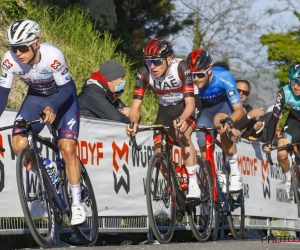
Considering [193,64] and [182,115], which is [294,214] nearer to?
[193,64]

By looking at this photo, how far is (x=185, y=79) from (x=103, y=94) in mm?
1584

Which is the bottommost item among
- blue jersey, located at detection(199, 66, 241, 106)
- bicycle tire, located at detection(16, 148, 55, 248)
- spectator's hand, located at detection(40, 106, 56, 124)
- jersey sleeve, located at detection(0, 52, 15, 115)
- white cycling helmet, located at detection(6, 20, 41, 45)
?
bicycle tire, located at detection(16, 148, 55, 248)

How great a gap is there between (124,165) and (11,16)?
6.34 metres

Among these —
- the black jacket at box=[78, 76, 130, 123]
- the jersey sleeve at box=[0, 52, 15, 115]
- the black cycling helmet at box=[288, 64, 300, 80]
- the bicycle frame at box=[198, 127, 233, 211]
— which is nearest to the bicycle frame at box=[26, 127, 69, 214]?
the jersey sleeve at box=[0, 52, 15, 115]

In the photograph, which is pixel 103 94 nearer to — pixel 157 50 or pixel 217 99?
pixel 157 50

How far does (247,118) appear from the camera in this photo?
14242mm

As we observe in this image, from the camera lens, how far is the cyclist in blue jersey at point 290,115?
533 inches

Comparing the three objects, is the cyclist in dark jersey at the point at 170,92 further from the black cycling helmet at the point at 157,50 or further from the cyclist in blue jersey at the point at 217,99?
the cyclist in blue jersey at the point at 217,99

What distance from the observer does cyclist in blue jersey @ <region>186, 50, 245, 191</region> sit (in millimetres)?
11797

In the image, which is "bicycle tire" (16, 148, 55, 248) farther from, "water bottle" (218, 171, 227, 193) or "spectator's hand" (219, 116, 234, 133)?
"water bottle" (218, 171, 227, 193)

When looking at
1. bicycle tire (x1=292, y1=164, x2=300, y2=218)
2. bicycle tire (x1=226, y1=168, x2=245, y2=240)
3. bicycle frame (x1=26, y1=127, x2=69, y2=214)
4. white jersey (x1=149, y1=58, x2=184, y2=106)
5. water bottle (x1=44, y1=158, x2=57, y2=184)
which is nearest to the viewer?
bicycle frame (x1=26, y1=127, x2=69, y2=214)

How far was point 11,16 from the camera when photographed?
16891 millimetres

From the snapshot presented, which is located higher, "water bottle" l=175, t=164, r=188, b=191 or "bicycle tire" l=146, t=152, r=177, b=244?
"water bottle" l=175, t=164, r=188, b=191

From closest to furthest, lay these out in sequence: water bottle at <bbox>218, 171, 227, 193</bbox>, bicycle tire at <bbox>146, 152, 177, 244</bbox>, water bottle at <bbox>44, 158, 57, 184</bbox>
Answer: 1. water bottle at <bbox>44, 158, 57, 184</bbox>
2. bicycle tire at <bbox>146, 152, 177, 244</bbox>
3. water bottle at <bbox>218, 171, 227, 193</bbox>
